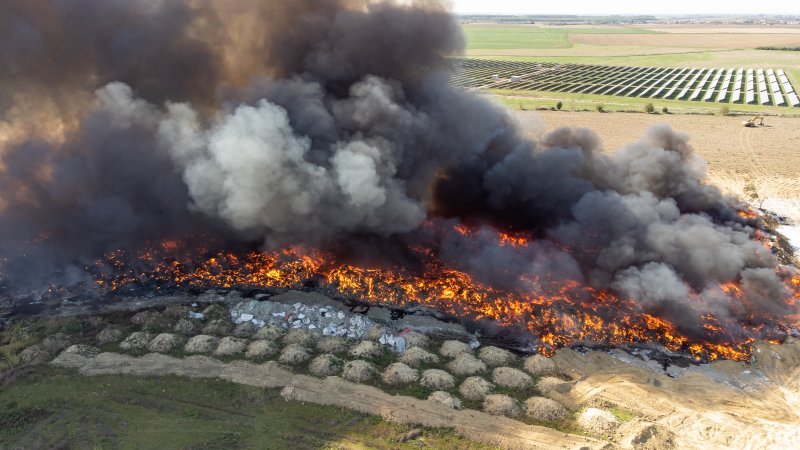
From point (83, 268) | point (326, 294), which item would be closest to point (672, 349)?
point (326, 294)

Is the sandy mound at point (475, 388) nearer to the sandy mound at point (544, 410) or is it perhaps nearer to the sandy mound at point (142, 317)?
the sandy mound at point (544, 410)

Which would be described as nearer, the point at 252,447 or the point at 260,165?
the point at 252,447

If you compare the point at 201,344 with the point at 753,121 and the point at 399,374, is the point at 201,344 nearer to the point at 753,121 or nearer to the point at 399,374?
the point at 399,374

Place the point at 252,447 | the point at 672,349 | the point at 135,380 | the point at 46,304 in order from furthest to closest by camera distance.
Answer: the point at 46,304
the point at 672,349
the point at 135,380
the point at 252,447

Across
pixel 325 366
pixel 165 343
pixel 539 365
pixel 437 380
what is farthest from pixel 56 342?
pixel 539 365

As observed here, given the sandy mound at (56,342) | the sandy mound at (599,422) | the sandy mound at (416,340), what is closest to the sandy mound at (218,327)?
the sandy mound at (56,342)

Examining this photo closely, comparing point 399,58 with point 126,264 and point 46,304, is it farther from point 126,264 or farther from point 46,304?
point 46,304

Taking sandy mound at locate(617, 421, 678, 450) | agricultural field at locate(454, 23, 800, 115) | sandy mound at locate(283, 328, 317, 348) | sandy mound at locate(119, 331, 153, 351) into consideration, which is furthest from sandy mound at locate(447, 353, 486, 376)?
agricultural field at locate(454, 23, 800, 115)
